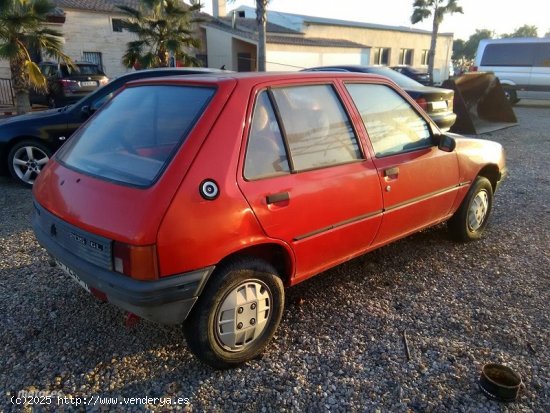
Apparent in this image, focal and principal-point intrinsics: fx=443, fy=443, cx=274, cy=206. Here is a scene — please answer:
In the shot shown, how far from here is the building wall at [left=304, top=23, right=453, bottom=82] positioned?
1316 inches

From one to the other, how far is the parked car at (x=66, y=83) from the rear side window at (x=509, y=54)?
15.1 metres

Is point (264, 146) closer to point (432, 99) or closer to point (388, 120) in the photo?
point (388, 120)

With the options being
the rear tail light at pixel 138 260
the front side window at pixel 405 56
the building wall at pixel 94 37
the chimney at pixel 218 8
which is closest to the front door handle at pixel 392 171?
the rear tail light at pixel 138 260

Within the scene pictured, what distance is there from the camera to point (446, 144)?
11.9 feet

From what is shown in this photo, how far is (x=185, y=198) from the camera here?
2203 millimetres

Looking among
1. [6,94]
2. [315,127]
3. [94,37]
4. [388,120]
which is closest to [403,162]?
[388,120]

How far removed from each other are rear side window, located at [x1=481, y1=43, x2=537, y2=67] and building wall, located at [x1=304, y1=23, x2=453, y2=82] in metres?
16.6

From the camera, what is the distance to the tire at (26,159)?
6031 mm

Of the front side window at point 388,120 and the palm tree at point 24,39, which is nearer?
the front side window at point 388,120

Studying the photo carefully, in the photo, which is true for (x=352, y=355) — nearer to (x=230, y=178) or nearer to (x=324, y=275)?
(x=324, y=275)

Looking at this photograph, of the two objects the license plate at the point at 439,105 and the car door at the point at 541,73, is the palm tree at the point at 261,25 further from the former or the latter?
the car door at the point at 541,73

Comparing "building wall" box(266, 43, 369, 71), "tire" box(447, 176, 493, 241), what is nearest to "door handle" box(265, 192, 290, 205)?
"tire" box(447, 176, 493, 241)

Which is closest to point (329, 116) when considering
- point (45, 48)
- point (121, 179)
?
point (121, 179)

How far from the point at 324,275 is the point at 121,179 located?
197cm
